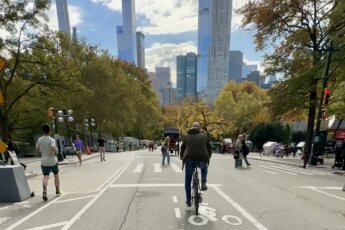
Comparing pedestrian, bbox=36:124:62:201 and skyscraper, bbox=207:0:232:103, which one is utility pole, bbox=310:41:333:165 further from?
skyscraper, bbox=207:0:232:103

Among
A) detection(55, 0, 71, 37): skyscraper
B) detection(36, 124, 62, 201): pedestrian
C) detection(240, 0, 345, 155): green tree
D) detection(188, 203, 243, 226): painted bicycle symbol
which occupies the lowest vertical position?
detection(188, 203, 243, 226): painted bicycle symbol

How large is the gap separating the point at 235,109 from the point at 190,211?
6750cm

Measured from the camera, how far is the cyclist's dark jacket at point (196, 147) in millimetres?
8906

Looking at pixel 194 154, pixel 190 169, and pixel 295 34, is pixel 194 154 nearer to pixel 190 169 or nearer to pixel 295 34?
pixel 190 169

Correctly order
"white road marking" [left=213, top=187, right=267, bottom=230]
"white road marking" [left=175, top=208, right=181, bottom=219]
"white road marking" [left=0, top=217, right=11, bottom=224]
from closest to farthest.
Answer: "white road marking" [left=213, top=187, right=267, bottom=230] → "white road marking" [left=0, top=217, right=11, bottom=224] → "white road marking" [left=175, top=208, right=181, bottom=219]

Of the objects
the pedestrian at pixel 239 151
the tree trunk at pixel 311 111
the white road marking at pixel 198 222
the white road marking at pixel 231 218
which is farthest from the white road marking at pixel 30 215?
the tree trunk at pixel 311 111

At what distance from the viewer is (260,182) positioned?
14.7m

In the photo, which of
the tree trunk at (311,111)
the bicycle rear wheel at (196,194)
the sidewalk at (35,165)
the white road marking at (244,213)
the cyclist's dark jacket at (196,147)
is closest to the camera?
the white road marking at (244,213)

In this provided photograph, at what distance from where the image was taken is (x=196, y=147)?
8953 mm

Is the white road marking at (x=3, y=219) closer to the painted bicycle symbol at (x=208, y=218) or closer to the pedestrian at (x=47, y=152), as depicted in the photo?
the pedestrian at (x=47, y=152)

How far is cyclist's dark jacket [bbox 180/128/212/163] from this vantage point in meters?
8.91

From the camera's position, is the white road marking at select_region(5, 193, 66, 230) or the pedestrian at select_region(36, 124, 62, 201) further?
the pedestrian at select_region(36, 124, 62, 201)

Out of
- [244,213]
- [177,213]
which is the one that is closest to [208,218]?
[177,213]

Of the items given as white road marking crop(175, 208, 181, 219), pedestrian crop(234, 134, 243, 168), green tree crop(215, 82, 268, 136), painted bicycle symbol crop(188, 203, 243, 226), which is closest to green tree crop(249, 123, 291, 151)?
green tree crop(215, 82, 268, 136)
